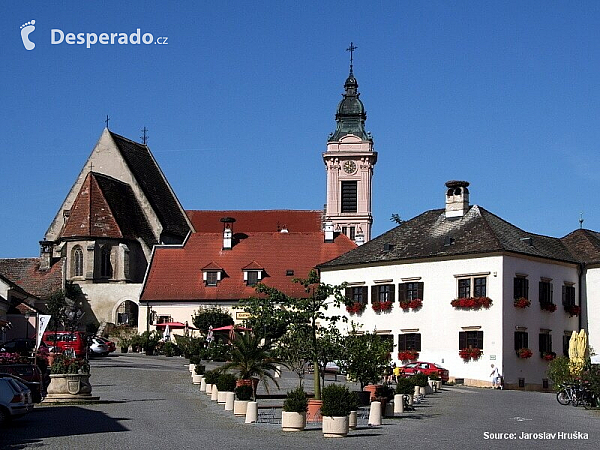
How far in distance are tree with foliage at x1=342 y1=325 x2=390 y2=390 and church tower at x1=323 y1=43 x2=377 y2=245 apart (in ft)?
251

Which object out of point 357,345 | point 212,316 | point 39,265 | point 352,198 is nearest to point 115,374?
point 357,345

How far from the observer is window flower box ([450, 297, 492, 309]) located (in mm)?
58156

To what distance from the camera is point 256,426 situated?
1161 inches

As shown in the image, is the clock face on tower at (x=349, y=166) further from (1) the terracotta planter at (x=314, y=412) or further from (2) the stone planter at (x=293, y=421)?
(2) the stone planter at (x=293, y=421)

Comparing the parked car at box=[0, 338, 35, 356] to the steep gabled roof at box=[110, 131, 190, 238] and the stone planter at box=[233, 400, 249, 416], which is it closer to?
the stone planter at box=[233, 400, 249, 416]

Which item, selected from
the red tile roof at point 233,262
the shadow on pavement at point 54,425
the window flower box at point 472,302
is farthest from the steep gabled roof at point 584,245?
the shadow on pavement at point 54,425

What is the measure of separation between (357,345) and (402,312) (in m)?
27.4

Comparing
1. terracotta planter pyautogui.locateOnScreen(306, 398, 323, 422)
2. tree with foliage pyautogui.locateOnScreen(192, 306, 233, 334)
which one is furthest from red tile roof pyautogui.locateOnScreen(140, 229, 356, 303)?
terracotta planter pyautogui.locateOnScreen(306, 398, 323, 422)

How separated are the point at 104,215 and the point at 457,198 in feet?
120

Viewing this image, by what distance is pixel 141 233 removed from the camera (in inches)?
3755

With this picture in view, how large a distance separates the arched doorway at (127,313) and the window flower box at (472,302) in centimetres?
3144

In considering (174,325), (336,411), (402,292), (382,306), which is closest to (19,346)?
(174,325)

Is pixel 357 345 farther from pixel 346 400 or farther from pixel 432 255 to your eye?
pixel 432 255

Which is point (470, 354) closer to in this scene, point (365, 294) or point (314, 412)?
point (365, 294)
